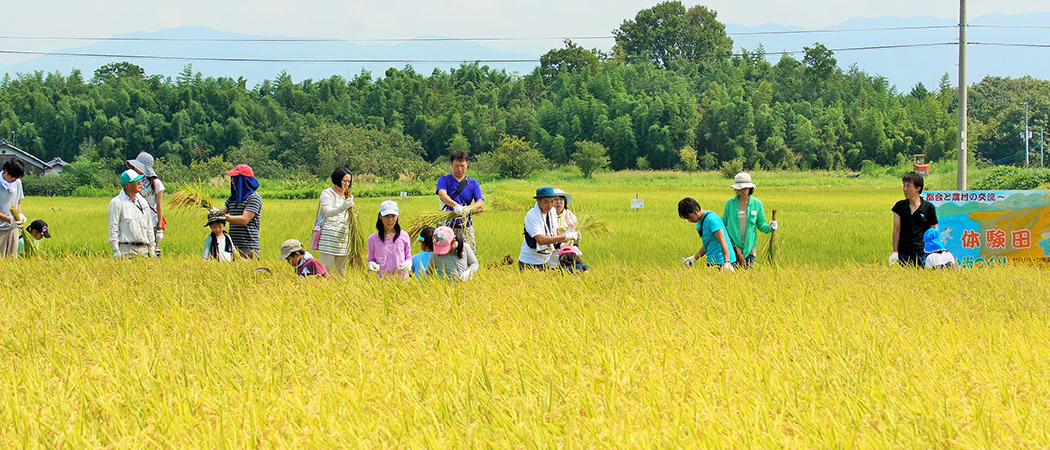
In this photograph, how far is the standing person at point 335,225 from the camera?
6.29m

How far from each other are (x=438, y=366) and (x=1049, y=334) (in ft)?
8.97

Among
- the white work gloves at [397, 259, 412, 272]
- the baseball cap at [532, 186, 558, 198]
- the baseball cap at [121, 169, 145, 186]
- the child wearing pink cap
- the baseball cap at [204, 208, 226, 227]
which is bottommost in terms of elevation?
the child wearing pink cap

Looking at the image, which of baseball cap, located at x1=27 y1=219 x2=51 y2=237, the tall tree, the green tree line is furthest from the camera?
the tall tree

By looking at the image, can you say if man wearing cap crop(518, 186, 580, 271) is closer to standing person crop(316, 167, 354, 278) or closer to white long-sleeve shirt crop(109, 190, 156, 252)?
standing person crop(316, 167, 354, 278)

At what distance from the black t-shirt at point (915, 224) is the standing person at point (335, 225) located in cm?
419

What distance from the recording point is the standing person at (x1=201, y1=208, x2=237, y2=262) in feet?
22.7

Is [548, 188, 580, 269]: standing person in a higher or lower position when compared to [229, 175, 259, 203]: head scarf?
lower

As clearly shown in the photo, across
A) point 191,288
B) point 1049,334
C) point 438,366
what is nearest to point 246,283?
point 191,288

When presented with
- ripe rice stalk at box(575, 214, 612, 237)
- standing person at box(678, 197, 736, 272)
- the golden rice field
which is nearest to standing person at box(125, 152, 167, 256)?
the golden rice field

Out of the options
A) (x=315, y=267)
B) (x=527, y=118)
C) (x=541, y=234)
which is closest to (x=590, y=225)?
(x=541, y=234)

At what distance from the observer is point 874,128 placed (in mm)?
63688

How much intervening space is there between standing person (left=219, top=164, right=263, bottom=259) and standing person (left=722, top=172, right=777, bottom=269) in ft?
12.5

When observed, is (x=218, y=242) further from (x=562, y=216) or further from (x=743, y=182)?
(x=743, y=182)

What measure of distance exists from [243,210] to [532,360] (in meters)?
4.46
